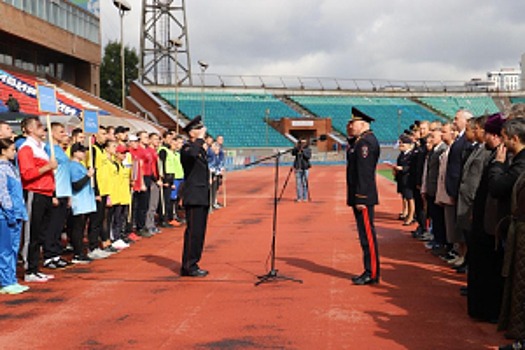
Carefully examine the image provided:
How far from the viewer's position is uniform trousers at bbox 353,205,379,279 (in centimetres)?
805

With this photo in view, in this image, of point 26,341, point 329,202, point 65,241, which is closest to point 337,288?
point 26,341

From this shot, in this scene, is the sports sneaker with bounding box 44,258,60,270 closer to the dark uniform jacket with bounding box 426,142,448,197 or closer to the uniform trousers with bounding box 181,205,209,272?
the uniform trousers with bounding box 181,205,209,272

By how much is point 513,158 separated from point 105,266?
6.24 m

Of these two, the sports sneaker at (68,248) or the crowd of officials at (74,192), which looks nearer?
the crowd of officials at (74,192)

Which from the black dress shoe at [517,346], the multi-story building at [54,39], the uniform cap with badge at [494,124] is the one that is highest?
the multi-story building at [54,39]

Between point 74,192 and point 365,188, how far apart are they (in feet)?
14.5

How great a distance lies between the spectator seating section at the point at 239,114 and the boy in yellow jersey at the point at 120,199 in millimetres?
44007

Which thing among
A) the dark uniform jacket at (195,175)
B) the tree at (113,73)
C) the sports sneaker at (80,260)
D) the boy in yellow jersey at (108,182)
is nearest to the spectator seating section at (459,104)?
the tree at (113,73)

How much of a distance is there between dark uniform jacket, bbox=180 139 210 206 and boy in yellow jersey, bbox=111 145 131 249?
2722 millimetres

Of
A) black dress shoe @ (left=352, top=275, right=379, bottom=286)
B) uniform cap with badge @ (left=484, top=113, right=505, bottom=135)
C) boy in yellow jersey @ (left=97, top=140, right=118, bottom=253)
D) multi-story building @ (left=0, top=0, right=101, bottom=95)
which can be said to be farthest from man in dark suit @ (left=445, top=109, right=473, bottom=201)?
multi-story building @ (left=0, top=0, right=101, bottom=95)

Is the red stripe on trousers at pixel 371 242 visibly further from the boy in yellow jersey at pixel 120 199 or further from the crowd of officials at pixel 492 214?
the boy in yellow jersey at pixel 120 199

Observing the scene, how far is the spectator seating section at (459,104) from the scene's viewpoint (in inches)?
2783

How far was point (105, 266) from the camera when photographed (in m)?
9.79

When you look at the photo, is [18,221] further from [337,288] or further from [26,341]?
[337,288]
